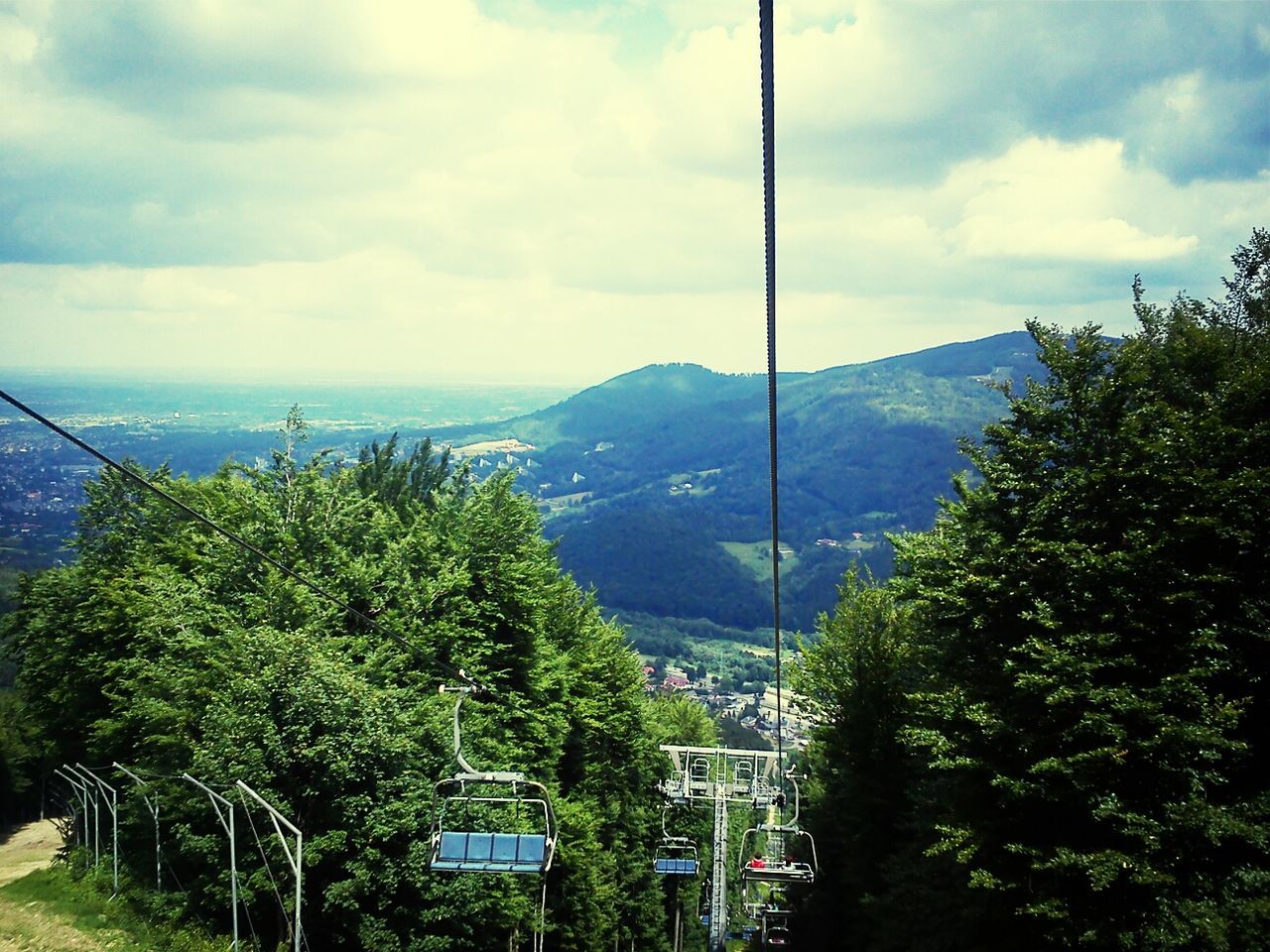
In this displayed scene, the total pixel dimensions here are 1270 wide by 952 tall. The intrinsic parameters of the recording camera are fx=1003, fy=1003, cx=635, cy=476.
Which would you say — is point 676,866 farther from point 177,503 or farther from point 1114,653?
point 177,503

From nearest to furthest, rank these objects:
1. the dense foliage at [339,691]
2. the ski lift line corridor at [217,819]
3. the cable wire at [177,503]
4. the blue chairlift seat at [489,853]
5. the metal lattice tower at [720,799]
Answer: the cable wire at [177,503]
the blue chairlift seat at [489,853]
the ski lift line corridor at [217,819]
the dense foliage at [339,691]
the metal lattice tower at [720,799]

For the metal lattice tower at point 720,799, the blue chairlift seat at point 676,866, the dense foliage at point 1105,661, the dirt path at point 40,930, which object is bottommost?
the blue chairlift seat at point 676,866

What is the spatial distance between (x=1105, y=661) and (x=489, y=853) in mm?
11199

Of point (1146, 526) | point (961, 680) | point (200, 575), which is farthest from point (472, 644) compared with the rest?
point (1146, 526)

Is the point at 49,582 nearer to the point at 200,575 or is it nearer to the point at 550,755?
the point at 200,575

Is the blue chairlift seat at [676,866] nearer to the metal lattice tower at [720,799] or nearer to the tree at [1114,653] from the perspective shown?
the metal lattice tower at [720,799]

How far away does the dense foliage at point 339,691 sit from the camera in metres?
23.0

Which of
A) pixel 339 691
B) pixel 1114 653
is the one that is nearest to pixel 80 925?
pixel 339 691

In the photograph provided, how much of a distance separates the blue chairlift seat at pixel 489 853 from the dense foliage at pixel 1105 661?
7213 mm

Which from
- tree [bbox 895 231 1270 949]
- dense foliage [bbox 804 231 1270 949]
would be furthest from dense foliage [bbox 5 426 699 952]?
tree [bbox 895 231 1270 949]

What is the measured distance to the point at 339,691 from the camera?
75.6 ft

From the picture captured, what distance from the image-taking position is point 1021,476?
66.1 ft

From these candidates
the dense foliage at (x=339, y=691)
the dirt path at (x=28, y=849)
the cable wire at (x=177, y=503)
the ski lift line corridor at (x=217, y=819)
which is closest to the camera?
the cable wire at (x=177, y=503)

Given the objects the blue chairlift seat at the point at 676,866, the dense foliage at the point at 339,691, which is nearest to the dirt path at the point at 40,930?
the dense foliage at the point at 339,691
